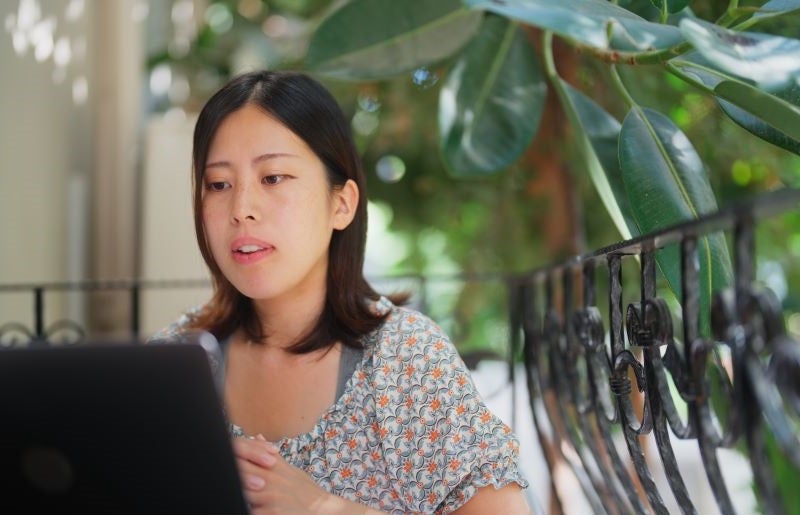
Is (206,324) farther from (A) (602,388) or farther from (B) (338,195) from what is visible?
(A) (602,388)

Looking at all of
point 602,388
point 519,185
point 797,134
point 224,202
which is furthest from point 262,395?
point 519,185

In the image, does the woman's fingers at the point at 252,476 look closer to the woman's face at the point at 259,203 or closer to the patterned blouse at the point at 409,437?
the patterned blouse at the point at 409,437

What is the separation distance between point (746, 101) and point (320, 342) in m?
0.71

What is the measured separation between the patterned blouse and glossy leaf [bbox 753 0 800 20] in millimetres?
633

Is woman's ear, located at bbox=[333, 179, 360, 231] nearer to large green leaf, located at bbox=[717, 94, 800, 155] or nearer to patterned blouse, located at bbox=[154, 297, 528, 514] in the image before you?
patterned blouse, located at bbox=[154, 297, 528, 514]

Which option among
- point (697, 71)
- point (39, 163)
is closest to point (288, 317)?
point (697, 71)

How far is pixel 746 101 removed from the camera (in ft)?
4.31

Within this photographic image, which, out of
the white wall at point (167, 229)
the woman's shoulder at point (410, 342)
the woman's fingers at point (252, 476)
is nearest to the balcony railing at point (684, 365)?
the woman's shoulder at point (410, 342)

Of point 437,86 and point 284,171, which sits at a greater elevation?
point 437,86

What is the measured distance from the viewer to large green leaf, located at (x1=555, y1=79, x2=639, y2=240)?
163cm

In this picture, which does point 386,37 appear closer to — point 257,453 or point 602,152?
A: point 602,152

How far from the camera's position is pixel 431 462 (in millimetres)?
1431

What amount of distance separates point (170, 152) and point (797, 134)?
3.12 meters

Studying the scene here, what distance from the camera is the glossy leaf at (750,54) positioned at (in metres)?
1.03
